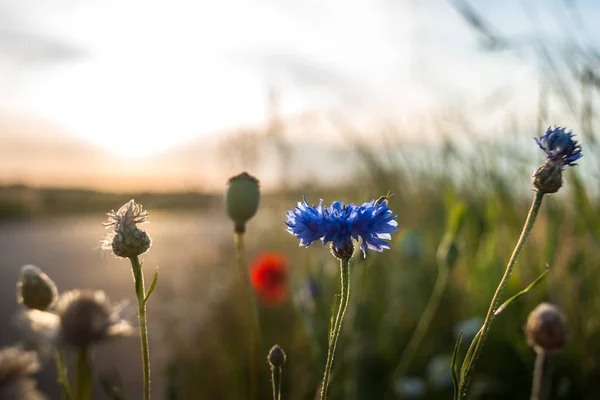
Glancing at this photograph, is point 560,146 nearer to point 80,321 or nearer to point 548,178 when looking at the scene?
point 548,178

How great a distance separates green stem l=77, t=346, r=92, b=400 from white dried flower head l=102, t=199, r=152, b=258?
228 millimetres

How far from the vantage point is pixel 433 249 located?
9.04 ft

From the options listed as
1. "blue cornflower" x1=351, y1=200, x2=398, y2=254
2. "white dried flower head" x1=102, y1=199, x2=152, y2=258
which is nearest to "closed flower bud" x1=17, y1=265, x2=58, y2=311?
"white dried flower head" x1=102, y1=199, x2=152, y2=258

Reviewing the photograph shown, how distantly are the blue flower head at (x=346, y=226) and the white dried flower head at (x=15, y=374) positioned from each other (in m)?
0.57

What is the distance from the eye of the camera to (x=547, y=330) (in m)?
0.92

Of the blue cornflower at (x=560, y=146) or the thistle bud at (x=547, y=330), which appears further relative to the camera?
the thistle bud at (x=547, y=330)

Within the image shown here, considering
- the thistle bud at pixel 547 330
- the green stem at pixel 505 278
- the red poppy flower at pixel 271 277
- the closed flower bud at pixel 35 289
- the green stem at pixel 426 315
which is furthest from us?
the red poppy flower at pixel 271 277

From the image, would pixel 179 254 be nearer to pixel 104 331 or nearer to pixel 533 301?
pixel 533 301

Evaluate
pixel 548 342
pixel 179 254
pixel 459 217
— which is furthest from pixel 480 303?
pixel 179 254

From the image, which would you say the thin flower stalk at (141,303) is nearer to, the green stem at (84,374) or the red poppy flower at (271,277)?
the green stem at (84,374)

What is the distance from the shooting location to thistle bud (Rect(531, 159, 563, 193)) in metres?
0.62

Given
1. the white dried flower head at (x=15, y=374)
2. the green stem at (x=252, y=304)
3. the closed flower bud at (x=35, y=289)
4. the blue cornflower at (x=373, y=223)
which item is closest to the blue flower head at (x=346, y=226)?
the blue cornflower at (x=373, y=223)

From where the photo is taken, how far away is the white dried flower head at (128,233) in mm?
640

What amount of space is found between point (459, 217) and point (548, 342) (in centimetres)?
34
